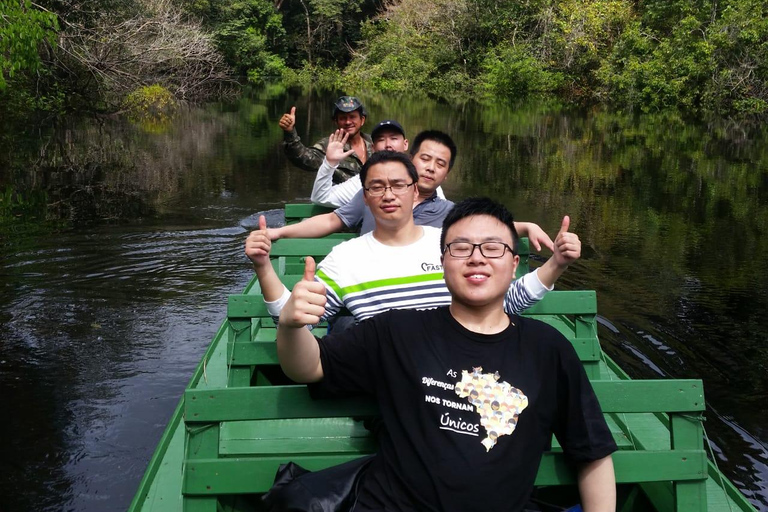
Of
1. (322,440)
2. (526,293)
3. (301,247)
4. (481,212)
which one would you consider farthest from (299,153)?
(481,212)

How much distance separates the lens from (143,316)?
685 centimetres

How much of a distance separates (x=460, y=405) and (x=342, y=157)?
10.7 feet

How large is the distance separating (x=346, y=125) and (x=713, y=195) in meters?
9.22

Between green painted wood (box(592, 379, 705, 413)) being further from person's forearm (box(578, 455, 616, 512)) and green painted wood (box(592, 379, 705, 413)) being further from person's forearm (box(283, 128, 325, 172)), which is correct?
person's forearm (box(283, 128, 325, 172))

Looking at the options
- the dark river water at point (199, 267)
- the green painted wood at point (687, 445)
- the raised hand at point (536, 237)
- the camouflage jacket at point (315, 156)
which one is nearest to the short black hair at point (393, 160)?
the raised hand at point (536, 237)

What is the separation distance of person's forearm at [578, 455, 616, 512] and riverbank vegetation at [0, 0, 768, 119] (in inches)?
435

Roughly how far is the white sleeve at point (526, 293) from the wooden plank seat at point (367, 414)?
2.27 feet

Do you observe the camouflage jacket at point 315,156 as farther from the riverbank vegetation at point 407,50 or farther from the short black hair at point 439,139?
the riverbank vegetation at point 407,50

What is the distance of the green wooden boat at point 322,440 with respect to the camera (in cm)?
241

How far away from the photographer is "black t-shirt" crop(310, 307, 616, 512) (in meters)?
2.21

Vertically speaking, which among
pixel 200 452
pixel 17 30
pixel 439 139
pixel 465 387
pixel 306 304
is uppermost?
pixel 17 30

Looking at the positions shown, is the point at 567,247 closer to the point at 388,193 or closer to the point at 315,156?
the point at 388,193

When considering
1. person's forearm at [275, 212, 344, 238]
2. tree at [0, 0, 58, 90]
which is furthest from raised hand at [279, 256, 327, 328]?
tree at [0, 0, 58, 90]

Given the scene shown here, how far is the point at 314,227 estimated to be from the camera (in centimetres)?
467
